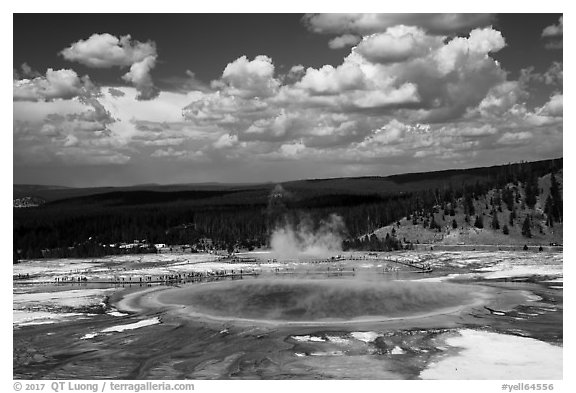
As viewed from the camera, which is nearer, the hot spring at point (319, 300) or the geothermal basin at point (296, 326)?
the geothermal basin at point (296, 326)

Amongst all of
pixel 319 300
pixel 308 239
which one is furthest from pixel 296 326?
pixel 308 239

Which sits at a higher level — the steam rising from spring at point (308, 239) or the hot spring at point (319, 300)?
the steam rising from spring at point (308, 239)

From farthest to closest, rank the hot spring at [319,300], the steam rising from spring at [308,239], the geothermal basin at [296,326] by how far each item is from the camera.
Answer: the steam rising from spring at [308,239] < the hot spring at [319,300] < the geothermal basin at [296,326]

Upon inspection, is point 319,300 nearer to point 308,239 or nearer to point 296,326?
point 296,326

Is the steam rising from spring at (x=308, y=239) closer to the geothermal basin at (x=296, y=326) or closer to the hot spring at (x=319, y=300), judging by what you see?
the geothermal basin at (x=296, y=326)

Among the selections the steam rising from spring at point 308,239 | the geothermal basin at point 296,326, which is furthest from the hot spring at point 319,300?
the steam rising from spring at point 308,239

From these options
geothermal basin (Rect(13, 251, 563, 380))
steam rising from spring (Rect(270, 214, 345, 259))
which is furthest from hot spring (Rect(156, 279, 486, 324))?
steam rising from spring (Rect(270, 214, 345, 259))

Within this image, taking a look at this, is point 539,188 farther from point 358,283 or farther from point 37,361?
point 37,361
